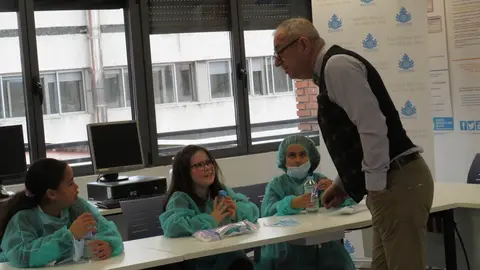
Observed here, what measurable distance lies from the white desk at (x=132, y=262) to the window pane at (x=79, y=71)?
9.17ft

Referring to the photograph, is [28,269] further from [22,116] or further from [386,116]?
[22,116]

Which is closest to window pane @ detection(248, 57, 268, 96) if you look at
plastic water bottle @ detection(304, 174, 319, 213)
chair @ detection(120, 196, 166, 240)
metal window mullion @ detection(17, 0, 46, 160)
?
metal window mullion @ detection(17, 0, 46, 160)

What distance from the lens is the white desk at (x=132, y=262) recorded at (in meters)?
3.13

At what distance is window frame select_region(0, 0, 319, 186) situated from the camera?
5781 millimetres

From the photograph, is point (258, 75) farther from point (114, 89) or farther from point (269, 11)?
point (114, 89)

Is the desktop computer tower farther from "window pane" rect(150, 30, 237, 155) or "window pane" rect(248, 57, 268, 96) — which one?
"window pane" rect(248, 57, 268, 96)

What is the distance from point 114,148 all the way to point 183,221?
1.89 meters

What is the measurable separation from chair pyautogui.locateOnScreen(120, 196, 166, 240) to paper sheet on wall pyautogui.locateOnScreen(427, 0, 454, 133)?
3.36 metres

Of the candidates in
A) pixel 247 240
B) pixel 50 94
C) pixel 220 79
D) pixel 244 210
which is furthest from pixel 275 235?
pixel 220 79

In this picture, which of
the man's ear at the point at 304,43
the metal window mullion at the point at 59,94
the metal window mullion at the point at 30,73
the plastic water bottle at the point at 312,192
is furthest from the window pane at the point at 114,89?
the man's ear at the point at 304,43

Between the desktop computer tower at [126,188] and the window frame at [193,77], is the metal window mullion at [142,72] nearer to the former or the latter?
the window frame at [193,77]

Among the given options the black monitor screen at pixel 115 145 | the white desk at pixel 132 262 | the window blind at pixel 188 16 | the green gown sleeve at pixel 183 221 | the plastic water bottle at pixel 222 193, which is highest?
the window blind at pixel 188 16

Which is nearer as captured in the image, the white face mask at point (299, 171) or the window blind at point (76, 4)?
the white face mask at point (299, 171)

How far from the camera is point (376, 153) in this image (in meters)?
2.82
